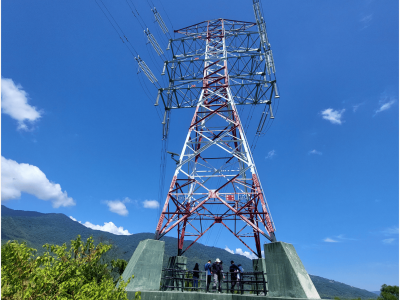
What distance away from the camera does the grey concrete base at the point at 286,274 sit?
25.8ft

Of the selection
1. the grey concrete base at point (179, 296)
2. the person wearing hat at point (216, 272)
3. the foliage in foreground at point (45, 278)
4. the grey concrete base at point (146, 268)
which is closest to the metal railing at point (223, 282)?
the person wearing hat at point (216, 272)

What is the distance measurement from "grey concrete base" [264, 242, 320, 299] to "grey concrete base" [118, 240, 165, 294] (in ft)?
15.3

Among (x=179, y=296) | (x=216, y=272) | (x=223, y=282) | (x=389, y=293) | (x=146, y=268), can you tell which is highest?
(x=389, y=293)

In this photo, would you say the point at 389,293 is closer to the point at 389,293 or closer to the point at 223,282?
the point at 389,293

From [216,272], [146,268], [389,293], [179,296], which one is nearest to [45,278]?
[146,268]

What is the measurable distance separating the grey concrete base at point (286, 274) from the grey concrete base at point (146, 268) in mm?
4678

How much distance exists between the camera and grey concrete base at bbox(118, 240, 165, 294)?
943 centimetres

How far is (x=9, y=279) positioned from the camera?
18.2 ft

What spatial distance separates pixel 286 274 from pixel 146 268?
5647 millimetres

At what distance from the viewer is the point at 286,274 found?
831 cm

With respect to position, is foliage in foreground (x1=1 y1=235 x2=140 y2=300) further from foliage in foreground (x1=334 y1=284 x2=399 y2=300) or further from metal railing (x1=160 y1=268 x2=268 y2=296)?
foliage in foreground (x1=334 y1=284 x2=399 y2=300)

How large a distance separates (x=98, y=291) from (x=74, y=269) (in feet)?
2.95

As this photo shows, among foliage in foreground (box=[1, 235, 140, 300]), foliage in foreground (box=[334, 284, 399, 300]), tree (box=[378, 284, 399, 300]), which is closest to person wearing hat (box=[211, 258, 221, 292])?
foliage in foreground (box=[1, 235, 140, 300])

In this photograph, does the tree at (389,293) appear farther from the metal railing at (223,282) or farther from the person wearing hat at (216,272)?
the person wearing hat at (216,272)
